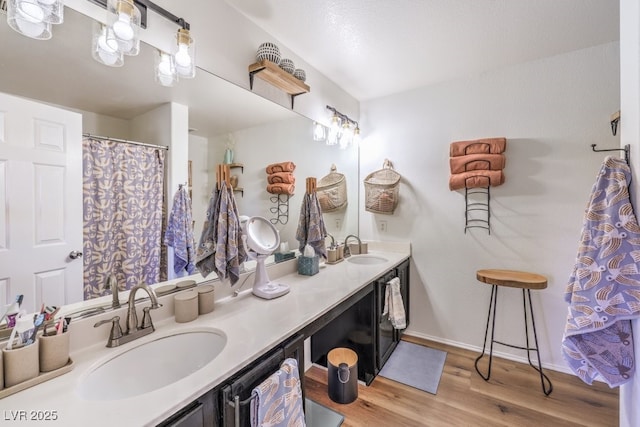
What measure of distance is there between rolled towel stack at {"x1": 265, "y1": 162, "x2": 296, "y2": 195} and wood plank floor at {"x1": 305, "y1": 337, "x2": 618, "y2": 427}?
149 cm

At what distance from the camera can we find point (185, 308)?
1214 mm

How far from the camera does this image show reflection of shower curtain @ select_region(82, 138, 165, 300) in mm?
1080

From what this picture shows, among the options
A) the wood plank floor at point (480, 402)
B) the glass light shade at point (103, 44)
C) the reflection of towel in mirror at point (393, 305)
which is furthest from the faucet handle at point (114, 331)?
the reflection of towel in mirror at point (393, 305)

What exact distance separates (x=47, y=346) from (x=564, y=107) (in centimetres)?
325

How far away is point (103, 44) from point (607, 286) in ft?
7.26

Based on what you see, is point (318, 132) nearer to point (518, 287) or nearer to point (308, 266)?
point (308, 266)

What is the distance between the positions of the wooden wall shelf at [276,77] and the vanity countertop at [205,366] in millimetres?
1325

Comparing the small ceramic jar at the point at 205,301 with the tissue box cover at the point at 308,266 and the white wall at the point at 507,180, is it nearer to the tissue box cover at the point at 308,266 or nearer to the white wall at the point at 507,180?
A: the tissue box cover at the point at 308,266

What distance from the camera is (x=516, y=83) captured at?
87.7 inches

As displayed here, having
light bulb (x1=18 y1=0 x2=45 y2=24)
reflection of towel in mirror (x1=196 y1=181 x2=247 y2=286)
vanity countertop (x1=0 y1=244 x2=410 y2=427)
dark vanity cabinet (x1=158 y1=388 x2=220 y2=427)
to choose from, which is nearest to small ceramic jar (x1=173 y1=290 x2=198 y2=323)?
vanity countertop (x1=0 y1=244 x2=410 y2=427)

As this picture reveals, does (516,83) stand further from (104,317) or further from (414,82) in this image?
(104,317)

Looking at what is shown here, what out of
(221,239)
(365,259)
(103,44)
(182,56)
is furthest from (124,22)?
(365,259)

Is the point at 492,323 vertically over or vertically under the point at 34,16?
under

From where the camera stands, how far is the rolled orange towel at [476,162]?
2.18 m
